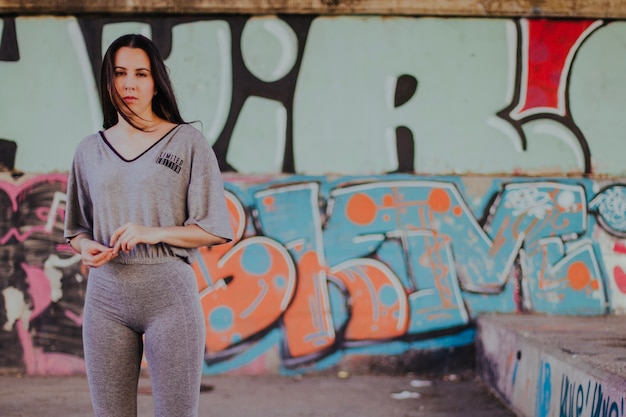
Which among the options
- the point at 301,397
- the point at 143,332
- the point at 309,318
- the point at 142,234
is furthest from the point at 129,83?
the point at 309,318

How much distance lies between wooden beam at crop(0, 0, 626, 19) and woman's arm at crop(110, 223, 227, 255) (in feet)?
14.0

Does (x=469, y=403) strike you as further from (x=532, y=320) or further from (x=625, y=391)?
(x=625, y=391)

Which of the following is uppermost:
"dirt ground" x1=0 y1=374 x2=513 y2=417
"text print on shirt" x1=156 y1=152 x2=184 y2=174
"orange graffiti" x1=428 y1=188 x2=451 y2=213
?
"text print on shirt" x1=156 y1=152 x2=184 y2=174

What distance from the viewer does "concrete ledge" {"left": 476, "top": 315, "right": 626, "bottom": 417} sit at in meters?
3.45

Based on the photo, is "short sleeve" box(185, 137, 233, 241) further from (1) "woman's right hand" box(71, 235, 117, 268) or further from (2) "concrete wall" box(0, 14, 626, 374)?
(2) "concrete wall" box(0, 14, 626, 374)

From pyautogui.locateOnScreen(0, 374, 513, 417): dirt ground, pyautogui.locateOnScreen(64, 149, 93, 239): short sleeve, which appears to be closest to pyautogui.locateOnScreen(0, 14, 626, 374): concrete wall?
pyautogui.locateOnScreen(0, 374, 513, 417): dirt ground

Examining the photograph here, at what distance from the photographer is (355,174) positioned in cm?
636

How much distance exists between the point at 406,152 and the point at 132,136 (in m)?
4.18

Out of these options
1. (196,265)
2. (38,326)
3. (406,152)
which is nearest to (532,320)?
(406,152)

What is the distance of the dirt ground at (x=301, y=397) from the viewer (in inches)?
200

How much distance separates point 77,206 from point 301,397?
3435 mm

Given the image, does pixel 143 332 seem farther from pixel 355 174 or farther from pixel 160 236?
pixel 355 174

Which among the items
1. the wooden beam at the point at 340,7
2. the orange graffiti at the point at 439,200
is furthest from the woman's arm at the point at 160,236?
the wooden beam at the point at 340,7

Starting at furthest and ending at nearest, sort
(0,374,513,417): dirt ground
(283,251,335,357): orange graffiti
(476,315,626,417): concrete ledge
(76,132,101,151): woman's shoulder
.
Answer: (283,251,335,357): orange graffiti < (0,374,513,417): dirt ground < (476,315,626,417): concrete ledge < (76,132,101,151): woman's shoulder
